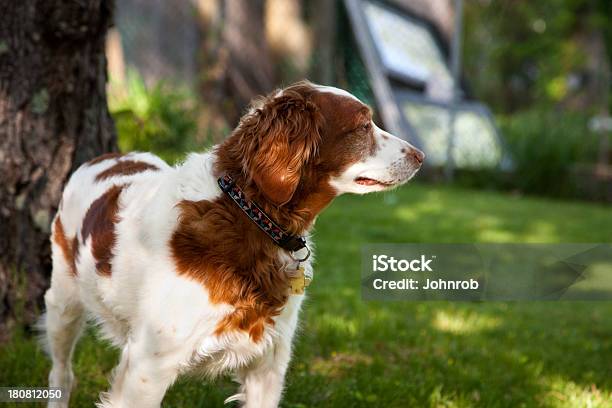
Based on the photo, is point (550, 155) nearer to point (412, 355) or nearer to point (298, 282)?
point (412, 355)

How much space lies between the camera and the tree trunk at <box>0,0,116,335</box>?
342 centimetres

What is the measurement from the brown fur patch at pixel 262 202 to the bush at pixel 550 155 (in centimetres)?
966

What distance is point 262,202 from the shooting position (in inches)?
96.0

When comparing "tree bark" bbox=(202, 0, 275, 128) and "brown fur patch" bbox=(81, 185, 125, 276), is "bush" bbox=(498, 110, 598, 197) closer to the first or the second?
"tree bark" bbox=(202, 0, 275, 128)

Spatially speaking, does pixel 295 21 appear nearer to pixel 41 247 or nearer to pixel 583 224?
pixel 583 224

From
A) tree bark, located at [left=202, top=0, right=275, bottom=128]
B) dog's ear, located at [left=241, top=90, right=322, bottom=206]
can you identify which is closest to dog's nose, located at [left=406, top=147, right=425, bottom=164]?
dog's ear, located at [left=241, top=90, right=322, bottom=206]

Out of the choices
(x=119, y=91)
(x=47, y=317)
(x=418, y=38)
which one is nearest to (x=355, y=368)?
(x=47, y=317)

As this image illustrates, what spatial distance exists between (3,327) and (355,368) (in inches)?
66.4

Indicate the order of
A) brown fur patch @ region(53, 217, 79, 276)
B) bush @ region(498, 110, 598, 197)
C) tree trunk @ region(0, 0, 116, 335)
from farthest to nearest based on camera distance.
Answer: bush @ region(498, 110, 598, 197)
tree trunk @ region(0, 0, 116, 335)
brown fur patch @ region(53, 217, 79, 276)

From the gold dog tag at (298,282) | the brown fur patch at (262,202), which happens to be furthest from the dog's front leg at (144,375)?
the gold dog tag at (298,282)

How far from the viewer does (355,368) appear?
11.9 ft

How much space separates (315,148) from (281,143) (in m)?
0.14

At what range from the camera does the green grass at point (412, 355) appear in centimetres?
323

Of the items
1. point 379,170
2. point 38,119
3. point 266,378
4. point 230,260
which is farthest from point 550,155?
point 230,260
